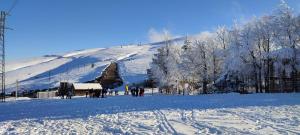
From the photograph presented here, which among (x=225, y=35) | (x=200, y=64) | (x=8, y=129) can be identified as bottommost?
(x=8, y=129)

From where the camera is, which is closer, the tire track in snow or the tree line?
the tire track in snow

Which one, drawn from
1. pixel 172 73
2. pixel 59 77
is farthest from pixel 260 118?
pixel 59 77

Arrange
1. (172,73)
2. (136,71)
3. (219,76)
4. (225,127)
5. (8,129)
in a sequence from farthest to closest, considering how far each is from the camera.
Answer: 1. (136,71)
2. (172,73)
3. (219,76)
4. (8,129)
5. (225,127)

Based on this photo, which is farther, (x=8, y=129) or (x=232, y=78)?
(x=232, y=78)

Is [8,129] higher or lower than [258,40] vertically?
lower

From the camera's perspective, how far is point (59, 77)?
522ft

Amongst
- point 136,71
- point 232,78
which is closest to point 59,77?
point 136,71

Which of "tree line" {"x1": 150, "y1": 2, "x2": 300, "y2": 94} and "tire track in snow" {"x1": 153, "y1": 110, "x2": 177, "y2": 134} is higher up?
"tree line" {"x1": 150, "y1": 2, "x2": 300, "y2": 94}

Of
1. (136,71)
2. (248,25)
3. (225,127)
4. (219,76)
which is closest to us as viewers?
(225,127)

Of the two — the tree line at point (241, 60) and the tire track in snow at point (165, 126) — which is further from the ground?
the tree line at point (241, 60)

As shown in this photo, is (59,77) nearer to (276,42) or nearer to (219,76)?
(219,76)

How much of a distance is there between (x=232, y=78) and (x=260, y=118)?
171 feet

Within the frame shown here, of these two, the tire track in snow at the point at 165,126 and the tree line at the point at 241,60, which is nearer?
the tire track in snow at the point at 165,126

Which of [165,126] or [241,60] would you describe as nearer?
[165,126]
